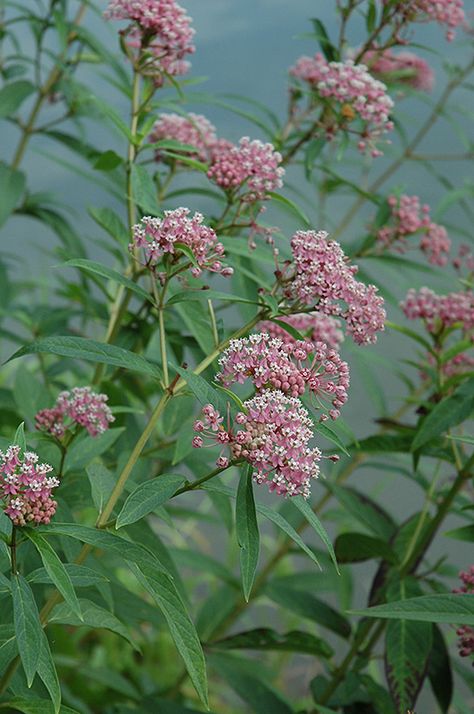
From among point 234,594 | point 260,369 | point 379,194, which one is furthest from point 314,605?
point 260,369

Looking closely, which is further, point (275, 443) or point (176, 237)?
point (176, 237)

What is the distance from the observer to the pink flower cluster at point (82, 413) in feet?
6.66

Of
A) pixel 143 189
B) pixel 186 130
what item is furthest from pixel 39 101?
pixel 143 189

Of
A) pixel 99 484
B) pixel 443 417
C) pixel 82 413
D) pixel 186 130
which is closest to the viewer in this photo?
pixel 99 484

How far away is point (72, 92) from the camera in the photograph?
3.47m

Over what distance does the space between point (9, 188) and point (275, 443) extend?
226 cm

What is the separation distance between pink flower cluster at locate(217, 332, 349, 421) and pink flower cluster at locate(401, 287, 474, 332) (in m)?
0.95

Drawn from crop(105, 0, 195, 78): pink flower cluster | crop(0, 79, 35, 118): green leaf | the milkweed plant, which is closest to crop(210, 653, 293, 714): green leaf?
the milkweed plant

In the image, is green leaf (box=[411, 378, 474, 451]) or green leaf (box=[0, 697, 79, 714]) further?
green leaf (box=[411, 378, 474, 451])

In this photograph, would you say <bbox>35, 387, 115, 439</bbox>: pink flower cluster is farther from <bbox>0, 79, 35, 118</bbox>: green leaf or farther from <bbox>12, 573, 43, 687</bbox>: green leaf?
<bbox>0, 79, 35, 118</bbox>: green leaf

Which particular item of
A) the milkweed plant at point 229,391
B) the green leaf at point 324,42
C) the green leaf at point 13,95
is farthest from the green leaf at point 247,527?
the green leaf at point 13,95

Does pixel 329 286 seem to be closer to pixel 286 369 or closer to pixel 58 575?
pixel 286 369

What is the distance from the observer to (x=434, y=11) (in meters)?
2.86

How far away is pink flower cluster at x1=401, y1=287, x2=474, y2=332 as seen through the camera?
2518mm
